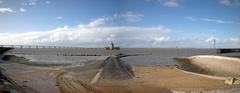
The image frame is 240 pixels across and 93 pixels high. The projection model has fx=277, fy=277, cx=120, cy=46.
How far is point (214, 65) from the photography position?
75.2ft

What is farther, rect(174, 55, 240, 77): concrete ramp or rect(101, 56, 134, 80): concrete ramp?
rect(174, 55, 240, 77): concrete ramp

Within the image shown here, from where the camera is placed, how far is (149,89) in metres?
13.0

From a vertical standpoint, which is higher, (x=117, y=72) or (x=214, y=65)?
(x=214, y=65)

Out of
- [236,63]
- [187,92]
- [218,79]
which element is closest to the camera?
[187,92]

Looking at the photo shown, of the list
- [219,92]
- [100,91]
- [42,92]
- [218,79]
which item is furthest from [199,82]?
[42,92]

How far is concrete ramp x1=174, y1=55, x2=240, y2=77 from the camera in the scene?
1961 centimetres

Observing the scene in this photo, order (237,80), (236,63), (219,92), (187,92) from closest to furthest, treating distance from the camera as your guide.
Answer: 1. (219,92)
2. (187,92)
3. (237,80)
4. (236,63)

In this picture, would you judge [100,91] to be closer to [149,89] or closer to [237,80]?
[149,89]

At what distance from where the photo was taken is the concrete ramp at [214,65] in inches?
772

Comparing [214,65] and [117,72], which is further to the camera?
[214,65]

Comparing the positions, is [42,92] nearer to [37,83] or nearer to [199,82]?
[37,83]

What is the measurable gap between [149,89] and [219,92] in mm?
3616

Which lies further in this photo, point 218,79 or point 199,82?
point 218,79

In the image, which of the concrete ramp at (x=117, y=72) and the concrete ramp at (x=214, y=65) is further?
the concrete ramp at (x=214, y=65)
